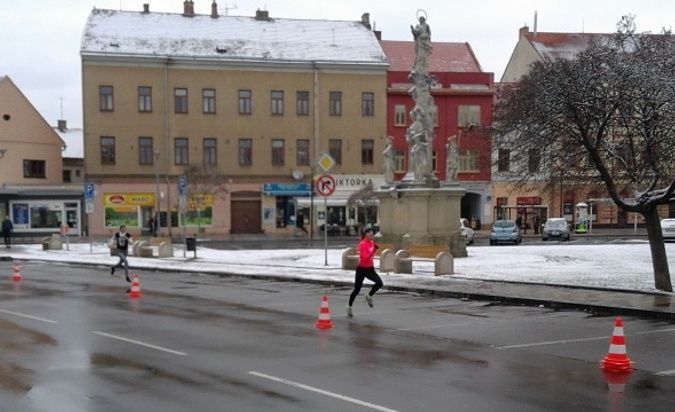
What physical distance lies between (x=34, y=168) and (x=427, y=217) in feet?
131

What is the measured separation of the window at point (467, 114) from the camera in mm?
59875

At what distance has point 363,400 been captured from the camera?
7707 millimetres

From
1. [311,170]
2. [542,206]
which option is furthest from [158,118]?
[542,206]

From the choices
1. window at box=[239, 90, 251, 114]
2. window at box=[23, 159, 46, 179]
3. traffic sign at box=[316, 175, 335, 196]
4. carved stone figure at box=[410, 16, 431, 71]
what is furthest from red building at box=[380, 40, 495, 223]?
traffic sign at box=[316, 175, 335, 196]

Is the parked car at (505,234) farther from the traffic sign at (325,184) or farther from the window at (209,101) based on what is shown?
the window at (209,101)

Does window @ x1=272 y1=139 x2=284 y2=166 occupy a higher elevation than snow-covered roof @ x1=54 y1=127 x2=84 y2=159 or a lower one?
lower

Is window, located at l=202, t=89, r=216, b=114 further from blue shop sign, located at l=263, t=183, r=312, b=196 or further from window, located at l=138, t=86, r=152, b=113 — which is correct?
blue shop sign, located at l=263, t=183, r=312, b=196

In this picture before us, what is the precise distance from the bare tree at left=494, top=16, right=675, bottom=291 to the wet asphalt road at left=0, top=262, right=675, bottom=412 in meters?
4.01

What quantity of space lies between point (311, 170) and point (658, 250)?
41178 mm

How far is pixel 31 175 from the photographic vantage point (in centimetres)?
5769

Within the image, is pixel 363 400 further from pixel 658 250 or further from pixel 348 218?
pixel 348 218

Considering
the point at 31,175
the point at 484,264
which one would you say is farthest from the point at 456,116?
the point at 484,264

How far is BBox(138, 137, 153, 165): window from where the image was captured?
180ft

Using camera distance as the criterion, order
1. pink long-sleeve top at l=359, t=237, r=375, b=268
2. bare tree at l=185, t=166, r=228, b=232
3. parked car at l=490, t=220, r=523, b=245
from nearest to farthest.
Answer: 1. pink long-sleeve top at l=359, t=237, r=375, b=268
2. parked car at l=490, t=220, r=523, b=245
3. bare tree at l=185, t=166, r=228, b=232
